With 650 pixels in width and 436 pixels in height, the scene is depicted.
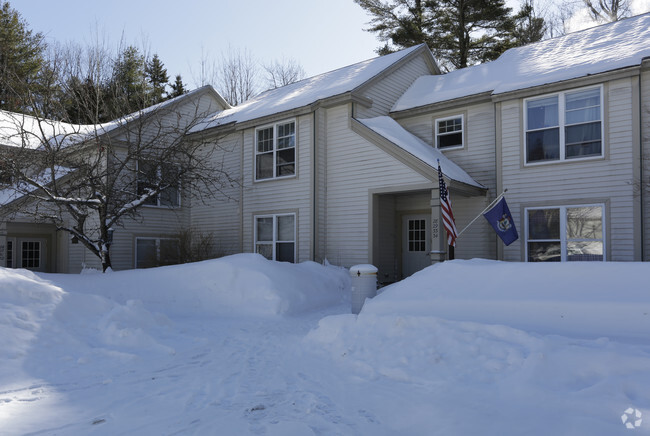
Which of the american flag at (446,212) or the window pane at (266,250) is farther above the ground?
the american flag at (446,212)

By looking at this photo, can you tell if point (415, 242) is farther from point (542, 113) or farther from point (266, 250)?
point (542, 113)

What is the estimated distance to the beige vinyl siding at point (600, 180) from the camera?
34.7 ft

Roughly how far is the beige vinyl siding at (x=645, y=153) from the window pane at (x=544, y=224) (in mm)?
1790

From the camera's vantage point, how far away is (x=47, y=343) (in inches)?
234

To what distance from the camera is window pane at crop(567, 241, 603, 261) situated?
10.9 meters

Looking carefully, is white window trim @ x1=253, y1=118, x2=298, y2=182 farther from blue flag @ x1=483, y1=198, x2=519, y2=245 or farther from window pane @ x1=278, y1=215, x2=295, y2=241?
blue flag @ x1=483, y1=198, x2=519, y2=245

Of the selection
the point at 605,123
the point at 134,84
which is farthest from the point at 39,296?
the point at 134,84

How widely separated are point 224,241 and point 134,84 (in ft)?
70.6

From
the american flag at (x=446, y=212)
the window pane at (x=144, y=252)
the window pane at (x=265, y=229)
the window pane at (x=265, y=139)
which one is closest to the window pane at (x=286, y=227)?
the window pane at (x=265, y=229)

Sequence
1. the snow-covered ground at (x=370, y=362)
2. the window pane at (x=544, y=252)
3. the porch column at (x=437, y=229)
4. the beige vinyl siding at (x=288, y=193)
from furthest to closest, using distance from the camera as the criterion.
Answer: the beige vinyl siding at (x=288, y=193), the porch column at (x=437, y=229), the window pane at (x=544, y=252), the snow-covered ground at (x=370, y=362)

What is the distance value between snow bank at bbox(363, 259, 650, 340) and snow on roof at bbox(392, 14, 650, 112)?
6985 millimetres

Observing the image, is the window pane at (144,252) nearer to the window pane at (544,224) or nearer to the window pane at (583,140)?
the window pane at (544,224)

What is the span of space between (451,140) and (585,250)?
15.8ft

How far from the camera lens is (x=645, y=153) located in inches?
416
